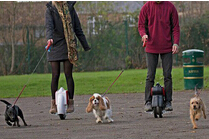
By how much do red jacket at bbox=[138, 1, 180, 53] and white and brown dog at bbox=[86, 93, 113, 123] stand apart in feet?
3.86

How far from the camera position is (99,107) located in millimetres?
7527

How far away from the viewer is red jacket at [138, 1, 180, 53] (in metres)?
7.92

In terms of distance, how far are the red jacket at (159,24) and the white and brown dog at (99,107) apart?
1177mm

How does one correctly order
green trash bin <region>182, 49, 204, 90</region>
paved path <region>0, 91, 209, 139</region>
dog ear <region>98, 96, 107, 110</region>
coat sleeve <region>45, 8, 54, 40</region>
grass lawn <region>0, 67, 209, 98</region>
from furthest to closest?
grass lawn <region>0, 67, 209, 98</region> → green trash bin <region>182, 49, 204, 90</region> → coat sleeve <region>45, 8, 54, 40</region> → dog ear <region>98, 96, 107, 110</region> → paved path <region>0, 91, 209, 139</region>

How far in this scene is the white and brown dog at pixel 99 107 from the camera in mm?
7504

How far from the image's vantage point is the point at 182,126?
6.78 m

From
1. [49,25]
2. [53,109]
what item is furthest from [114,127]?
[49,25]

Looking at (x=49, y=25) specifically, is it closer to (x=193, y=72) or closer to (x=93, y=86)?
(x=193, y=72)

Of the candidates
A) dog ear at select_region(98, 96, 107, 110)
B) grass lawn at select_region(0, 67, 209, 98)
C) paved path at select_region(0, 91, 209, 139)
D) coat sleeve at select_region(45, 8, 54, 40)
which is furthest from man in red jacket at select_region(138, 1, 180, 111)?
grass lawn at select_region(0, 67, 209, 98)

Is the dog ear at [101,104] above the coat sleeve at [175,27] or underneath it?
underneath

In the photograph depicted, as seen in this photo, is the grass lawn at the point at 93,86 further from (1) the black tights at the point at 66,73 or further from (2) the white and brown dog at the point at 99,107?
(2) the white and brown dog at the point at 99,107

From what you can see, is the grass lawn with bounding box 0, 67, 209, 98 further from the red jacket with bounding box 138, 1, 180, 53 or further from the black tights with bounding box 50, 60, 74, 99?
the red jacket with bounding box 138, 1, 180, 53

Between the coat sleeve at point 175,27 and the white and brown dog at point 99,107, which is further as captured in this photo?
the coat sleeve at point 175,27

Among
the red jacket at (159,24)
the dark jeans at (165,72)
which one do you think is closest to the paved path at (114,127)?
the dark jeans at (165,72)
